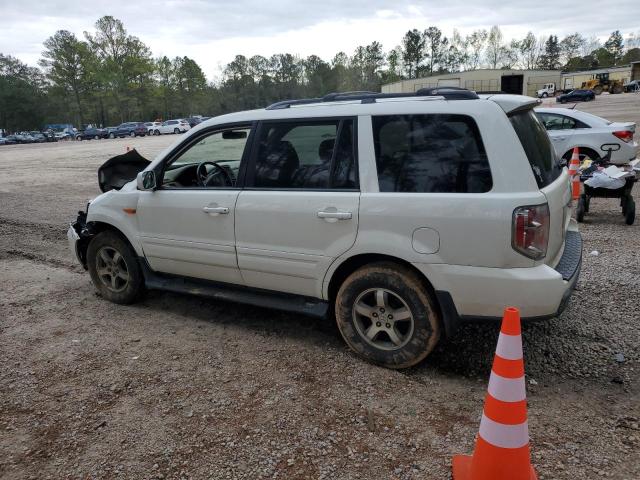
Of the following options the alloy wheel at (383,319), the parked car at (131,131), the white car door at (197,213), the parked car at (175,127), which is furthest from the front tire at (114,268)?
the parked car at (131,131)

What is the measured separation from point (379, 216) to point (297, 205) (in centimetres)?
65

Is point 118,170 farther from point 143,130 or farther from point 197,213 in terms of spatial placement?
point 143,130

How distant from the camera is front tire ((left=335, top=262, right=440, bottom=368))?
3262mm

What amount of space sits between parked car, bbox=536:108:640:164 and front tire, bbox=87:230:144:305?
833cm

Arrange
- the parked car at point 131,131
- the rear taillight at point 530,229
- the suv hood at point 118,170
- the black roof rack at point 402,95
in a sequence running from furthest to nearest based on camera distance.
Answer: the parked car at point 131,131
the suv hood at point 118,170
the black roof rack at point 402,95
the rear taillight at point 530,229

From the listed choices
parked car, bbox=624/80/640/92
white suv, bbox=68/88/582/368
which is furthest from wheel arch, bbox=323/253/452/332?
parked car, bbox=624/80/640/92

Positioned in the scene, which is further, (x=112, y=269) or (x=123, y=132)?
(x=123, y=132)

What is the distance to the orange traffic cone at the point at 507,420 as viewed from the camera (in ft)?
7.34

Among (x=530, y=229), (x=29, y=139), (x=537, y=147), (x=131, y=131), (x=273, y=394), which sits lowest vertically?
(x=273, y=394)

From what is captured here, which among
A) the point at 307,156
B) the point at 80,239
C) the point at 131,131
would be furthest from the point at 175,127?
the point at 307,156

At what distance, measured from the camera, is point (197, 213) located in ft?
13.4

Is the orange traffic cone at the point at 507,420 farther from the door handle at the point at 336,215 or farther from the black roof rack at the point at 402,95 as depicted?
the black roof rack at the point at 402,95

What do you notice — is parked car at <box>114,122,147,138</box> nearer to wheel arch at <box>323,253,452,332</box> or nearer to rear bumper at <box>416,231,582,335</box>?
wheel arch at <box>323,253,452,332</box>

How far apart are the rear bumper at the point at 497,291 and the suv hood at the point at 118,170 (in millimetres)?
3356
